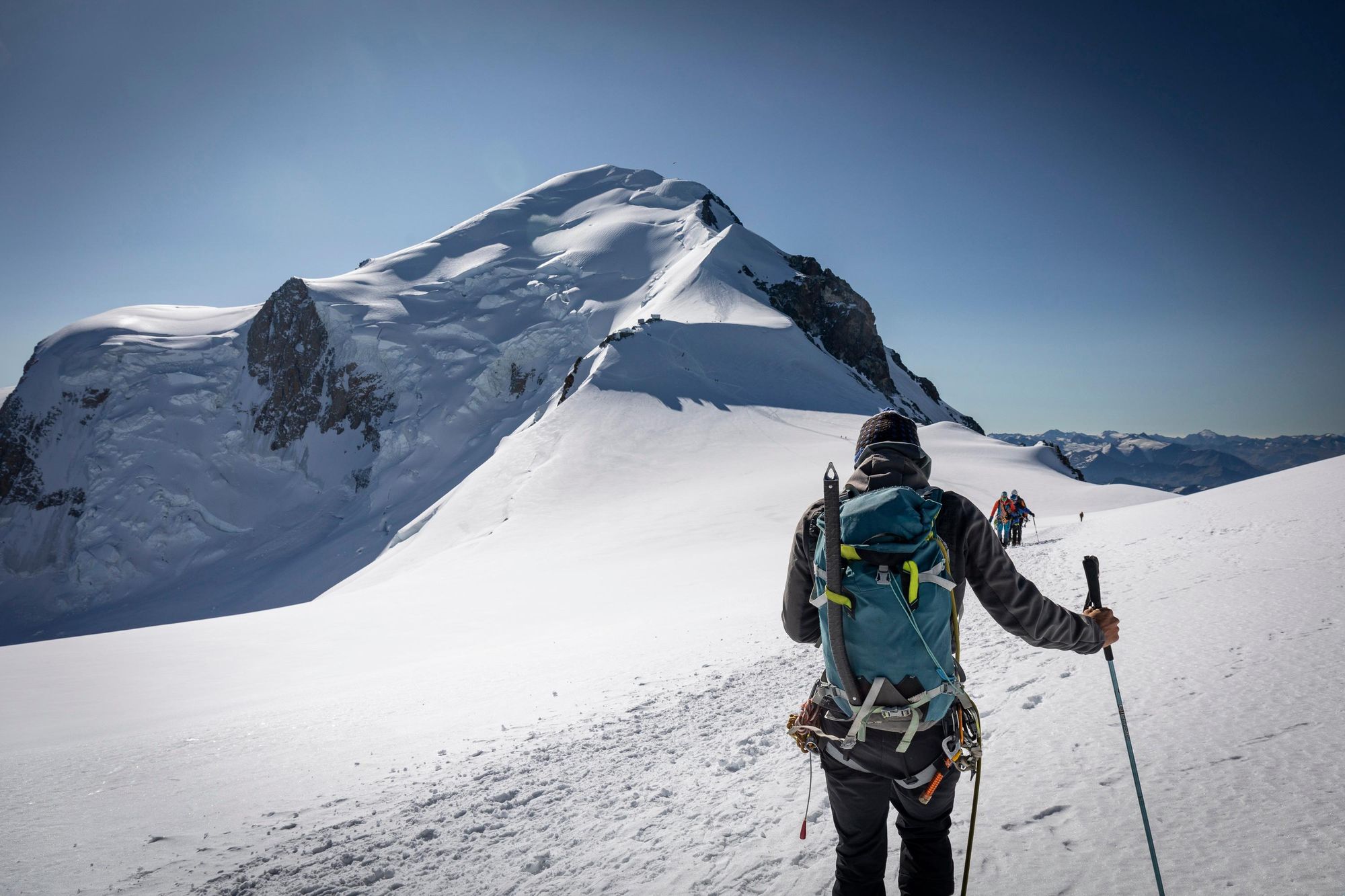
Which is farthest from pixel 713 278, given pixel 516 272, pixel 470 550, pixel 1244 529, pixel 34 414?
pixel 34 414

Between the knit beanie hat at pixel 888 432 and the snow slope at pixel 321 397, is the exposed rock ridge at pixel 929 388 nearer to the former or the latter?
the snow slope at pixel 321 397

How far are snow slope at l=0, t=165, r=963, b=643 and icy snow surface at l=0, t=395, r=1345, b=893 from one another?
36.7m

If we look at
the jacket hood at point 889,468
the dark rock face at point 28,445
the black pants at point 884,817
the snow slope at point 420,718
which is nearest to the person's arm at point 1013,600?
the jacket hood at point 889,468

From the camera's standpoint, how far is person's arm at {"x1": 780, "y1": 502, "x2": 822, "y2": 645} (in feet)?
9.62

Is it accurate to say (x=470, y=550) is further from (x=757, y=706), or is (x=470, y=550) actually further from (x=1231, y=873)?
(x=1231, y=873)

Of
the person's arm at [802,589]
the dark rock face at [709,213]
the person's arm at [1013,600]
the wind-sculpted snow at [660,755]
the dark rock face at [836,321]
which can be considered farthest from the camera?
the dark rock face at [709,213]

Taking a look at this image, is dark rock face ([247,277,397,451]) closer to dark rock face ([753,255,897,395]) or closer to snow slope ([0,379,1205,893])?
dark rock face ([753,255,897,395])

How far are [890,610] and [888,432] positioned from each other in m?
0.90

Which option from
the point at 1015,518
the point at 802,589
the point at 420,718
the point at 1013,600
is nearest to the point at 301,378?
the point at 1015,518

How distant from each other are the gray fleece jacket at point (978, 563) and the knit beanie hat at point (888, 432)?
0.17ft

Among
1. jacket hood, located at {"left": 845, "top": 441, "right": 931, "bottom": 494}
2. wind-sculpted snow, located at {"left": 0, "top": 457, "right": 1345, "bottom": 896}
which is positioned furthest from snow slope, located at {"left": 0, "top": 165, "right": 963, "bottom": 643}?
jacket hood, located at {"left": 845, "top": 441, "right": 931, "bottom": 494}

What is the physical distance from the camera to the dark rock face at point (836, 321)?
7962 centimetres

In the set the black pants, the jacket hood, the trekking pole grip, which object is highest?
the jacket hood

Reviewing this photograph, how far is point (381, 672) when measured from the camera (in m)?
11.1
